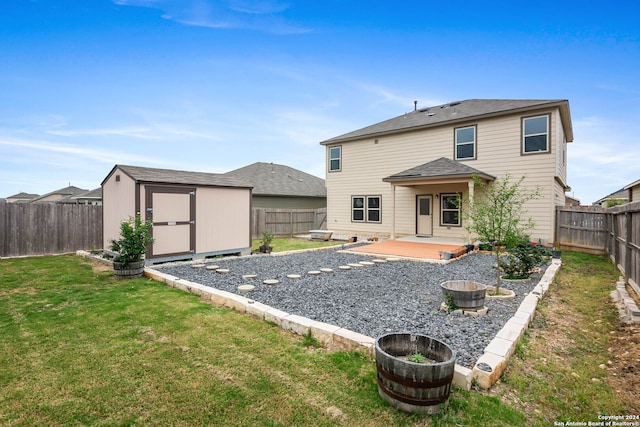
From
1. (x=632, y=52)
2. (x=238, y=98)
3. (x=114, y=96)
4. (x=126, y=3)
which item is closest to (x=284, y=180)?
(x=238, y=98)

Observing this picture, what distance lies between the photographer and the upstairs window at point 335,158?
17.2m

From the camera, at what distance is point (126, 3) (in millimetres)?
9867

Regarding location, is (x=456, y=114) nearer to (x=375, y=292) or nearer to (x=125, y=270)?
(x=375, y=292)

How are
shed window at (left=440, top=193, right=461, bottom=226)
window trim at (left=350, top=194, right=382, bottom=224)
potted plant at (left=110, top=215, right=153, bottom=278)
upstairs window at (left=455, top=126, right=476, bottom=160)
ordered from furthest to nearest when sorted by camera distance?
window trim at (left=350, top=194, right=382, bottom=224) < shed window at (left=440, top=193, right=461, bottom=226) < upstairs window at (left=455, top=126, right=476, bottom=160) < potted plant at (left=110, top=215, right=153, bottom=278)

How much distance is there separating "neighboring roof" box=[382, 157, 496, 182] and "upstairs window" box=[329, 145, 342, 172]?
15.4ft

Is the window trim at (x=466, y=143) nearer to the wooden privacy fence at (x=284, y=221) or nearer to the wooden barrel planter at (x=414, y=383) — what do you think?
the wooden privacy fence at (x=284, y=221)

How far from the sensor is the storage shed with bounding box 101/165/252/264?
27.1 ft

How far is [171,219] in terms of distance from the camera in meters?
8.64

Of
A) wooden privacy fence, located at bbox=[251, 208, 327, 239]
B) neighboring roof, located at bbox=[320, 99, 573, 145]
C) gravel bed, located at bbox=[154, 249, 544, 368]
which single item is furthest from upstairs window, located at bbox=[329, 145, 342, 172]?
gravel bed, located at bbox=[154, 249, 544, 368]

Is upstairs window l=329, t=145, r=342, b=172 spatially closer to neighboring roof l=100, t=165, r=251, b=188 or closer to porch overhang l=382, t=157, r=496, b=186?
porch overhang l=382, t=157, r=496, b=186

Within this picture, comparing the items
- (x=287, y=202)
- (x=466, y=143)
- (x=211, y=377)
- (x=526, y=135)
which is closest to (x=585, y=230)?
(x=526, y=135)

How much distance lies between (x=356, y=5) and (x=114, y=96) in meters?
10.4

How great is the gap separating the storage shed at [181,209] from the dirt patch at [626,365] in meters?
9.02

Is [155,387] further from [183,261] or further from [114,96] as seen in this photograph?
[114,96]
